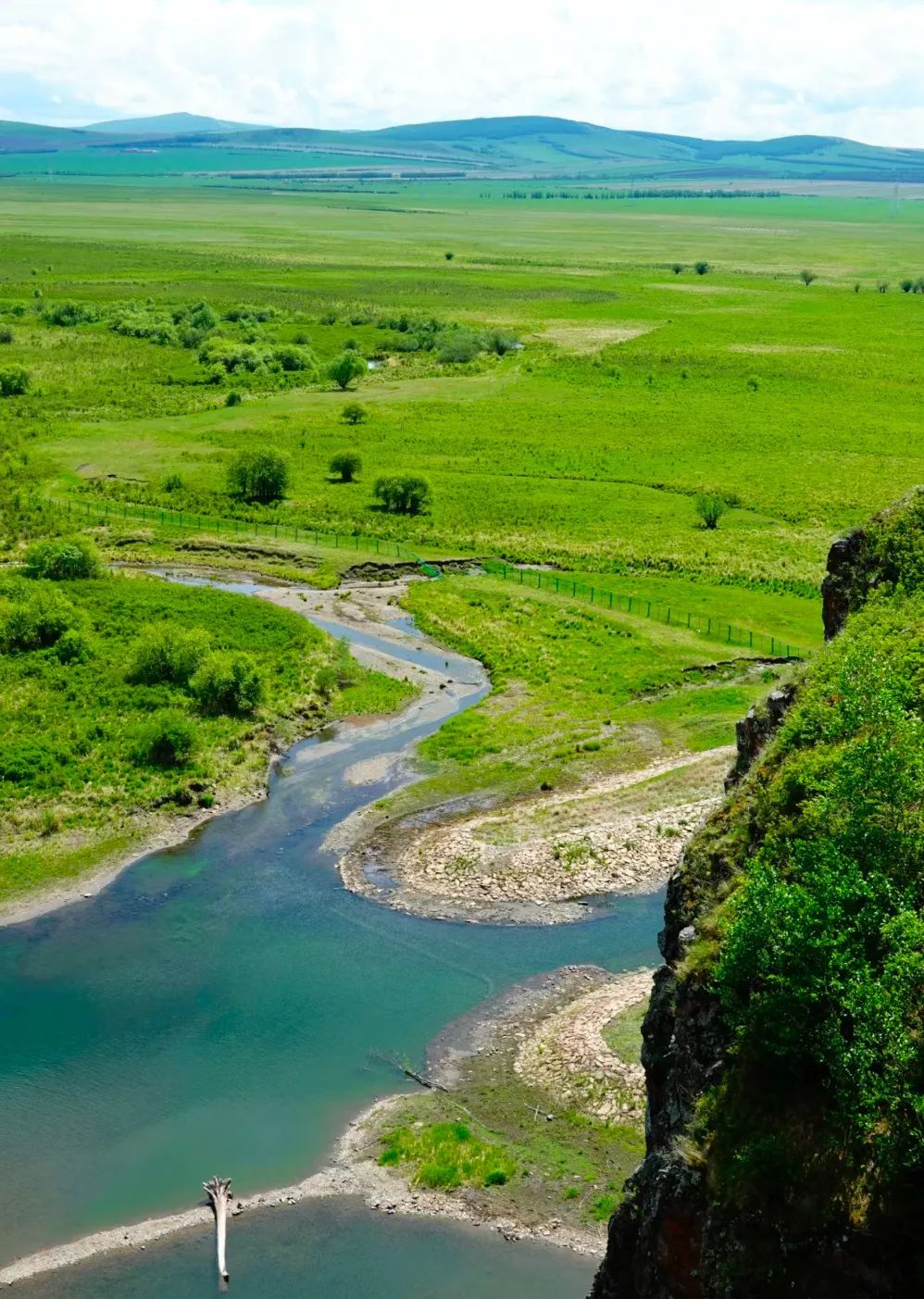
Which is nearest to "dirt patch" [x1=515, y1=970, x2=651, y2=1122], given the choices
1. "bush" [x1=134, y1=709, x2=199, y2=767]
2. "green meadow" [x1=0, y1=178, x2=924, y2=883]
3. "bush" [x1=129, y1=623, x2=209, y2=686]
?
"green meadow" [x1=0, y1=178, x2=924, y2=883]

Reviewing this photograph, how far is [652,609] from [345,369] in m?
81.2

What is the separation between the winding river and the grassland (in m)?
2.92

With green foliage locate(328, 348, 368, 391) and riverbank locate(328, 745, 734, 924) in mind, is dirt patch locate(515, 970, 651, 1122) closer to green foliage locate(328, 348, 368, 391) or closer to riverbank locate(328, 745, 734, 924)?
riverbank locate(328, 745, 734, 924)

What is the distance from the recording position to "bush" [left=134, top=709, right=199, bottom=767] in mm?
63188

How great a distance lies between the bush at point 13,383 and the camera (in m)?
152

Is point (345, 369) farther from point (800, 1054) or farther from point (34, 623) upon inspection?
point (800, 1054)

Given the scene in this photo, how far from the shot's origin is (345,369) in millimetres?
159250

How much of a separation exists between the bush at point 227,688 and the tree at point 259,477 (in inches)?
1706

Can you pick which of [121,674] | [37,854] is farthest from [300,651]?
[37,854]

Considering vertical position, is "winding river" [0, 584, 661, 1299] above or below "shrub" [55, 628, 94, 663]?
below

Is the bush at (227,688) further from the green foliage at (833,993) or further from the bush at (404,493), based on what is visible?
the bush at (404,493)

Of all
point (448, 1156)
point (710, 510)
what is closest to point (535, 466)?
point (710, 510)

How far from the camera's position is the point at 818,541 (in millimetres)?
104125

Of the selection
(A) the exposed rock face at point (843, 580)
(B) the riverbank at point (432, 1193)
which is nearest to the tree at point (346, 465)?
(A) the exposed rock face at point (843, 580)
